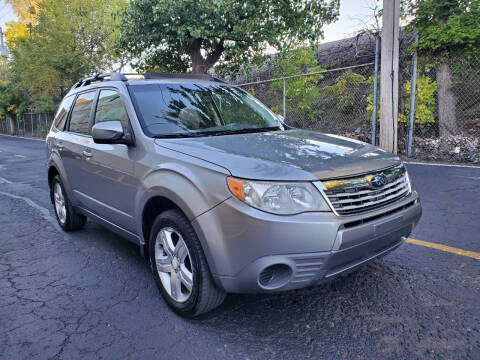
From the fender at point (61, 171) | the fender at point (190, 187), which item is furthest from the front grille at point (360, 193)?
the fender at point (61, 171)

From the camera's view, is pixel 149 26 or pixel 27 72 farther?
pixel 27 72

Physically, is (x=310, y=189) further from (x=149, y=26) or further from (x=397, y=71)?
(x=149, y=26)

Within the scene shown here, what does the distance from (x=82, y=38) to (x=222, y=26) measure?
16.5 m

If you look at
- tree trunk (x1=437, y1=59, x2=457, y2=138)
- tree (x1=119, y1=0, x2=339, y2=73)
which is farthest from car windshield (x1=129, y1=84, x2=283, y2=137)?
tree (x1=119, y1=0, x2=339, y2=73)

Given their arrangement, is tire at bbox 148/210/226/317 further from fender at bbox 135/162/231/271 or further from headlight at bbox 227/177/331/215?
headlight at bbox 227/177/331/215

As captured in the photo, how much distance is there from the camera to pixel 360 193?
239 centimetres

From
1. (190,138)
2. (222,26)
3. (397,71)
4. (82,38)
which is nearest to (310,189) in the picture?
(190,138)

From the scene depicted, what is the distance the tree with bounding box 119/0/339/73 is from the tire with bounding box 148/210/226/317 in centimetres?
983

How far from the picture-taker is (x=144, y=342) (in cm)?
244

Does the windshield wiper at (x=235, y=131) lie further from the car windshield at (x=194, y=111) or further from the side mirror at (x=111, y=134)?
the side mirror at (x=111, y=134)

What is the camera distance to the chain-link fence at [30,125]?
29.6 m

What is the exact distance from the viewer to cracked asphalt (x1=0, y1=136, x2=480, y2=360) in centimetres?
233

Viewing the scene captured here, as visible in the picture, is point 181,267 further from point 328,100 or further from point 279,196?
point 328,100

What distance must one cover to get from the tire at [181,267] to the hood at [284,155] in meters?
0.50
